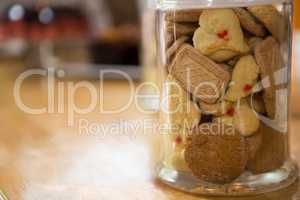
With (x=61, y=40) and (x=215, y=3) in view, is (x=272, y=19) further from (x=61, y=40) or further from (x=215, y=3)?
(x=61, y=40)

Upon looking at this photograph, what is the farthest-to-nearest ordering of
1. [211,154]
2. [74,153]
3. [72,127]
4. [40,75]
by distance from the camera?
[40,75] → [72,127] → [74,153] → [211,154]

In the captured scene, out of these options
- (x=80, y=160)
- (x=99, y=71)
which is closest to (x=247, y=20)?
(x=80, y=160)

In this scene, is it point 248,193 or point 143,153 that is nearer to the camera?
point 248,193

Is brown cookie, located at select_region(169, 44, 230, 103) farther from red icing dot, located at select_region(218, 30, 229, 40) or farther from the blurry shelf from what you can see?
the blurry shelf

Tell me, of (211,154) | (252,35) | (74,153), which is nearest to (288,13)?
(252,35)

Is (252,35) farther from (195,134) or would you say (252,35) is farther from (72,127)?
(72,127)

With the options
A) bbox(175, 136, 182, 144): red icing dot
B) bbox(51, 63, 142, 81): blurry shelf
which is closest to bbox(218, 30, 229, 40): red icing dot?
bbox(175, 136, 182, 144): red icing dot

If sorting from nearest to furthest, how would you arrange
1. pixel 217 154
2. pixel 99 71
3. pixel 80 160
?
1. pixel 217 154
2. pixel 80 160
3. pixel 99 71
